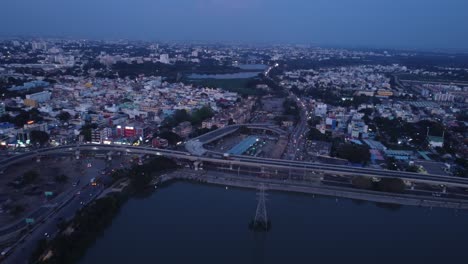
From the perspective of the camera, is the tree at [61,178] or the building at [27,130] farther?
the building at [27,130]

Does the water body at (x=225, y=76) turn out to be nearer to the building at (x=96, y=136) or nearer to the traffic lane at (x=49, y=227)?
the building at (x=96, y=136)

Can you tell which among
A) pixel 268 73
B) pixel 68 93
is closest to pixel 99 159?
pixel 68 93

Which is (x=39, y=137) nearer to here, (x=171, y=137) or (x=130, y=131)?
(x=130, y=131)

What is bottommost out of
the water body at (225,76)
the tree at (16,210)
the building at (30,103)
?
the tree at (16,210)

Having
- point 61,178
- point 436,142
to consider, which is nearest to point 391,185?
point 436,142

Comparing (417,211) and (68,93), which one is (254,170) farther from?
(68,93)

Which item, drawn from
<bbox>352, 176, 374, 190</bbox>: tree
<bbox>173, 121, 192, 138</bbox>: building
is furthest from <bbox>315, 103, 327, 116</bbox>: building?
<bbox>352, 176, 374, 190</bbox>: tree

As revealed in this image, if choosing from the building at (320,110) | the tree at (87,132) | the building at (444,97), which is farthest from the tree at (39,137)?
the building at (444,97)
